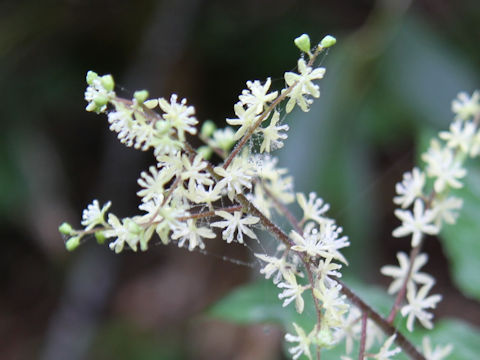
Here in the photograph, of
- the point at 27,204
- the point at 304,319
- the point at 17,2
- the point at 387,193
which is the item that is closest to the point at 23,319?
the point at 27,204

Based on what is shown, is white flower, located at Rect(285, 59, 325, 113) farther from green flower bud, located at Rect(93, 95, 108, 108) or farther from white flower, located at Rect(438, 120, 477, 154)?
white flower, located at Rect(438, 120, 477, 154)

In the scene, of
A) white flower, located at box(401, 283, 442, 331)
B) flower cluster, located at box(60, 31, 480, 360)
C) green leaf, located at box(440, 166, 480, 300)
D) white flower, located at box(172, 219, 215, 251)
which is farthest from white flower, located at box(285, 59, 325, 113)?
green leaf, located at box(440, 166, 480, 300)

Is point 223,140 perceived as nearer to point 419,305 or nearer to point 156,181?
point 156,181

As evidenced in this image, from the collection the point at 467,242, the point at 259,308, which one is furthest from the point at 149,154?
the point at 467,242

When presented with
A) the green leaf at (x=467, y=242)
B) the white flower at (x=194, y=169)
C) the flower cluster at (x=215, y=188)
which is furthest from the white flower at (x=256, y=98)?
the green leaf at (x=467, y=242)

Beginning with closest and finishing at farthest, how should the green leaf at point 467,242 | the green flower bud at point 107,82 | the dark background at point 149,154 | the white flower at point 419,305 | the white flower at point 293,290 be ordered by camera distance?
the green flower bud at point 107,82
the white flower at point 293,290
the white flower at point 419,305
the green leaf at point 467,242
the dark background at point 149,154

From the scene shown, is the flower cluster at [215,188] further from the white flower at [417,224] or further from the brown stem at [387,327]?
the white flower at [417,224]
